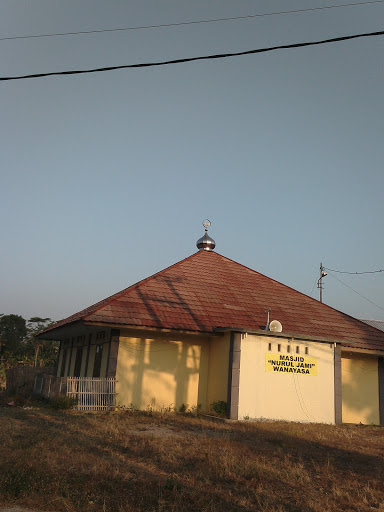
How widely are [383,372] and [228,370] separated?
330 inches

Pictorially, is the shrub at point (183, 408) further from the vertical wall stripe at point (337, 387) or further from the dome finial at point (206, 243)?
the dome finial at point (206, 243)

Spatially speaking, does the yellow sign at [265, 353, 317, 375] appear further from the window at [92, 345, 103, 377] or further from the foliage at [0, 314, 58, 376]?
the foliage at [0, 314, 58, 376]

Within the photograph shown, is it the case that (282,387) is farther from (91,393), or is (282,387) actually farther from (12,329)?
(12,329)

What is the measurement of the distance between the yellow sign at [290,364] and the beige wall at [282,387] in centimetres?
12

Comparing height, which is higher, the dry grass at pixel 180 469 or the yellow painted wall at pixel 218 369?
the yellow painted wall at pixel 218 369

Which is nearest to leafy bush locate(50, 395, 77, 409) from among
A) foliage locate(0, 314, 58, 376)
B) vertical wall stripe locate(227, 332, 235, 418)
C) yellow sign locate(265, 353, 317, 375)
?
vertical wall stripe locate(227, 332, 235, 418)

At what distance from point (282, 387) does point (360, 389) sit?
5654 millimetres

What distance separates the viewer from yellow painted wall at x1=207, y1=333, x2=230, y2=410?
56.4 ft

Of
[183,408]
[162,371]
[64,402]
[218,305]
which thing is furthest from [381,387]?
[64,402]

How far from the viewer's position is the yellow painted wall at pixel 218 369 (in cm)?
1719

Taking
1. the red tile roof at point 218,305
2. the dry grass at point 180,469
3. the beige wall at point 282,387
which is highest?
the red tile roof at point 218,305

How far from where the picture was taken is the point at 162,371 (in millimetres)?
18281

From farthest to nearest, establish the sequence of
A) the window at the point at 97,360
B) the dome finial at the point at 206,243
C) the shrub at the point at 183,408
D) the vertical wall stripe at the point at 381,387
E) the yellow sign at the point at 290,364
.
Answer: the dome finial at the point at 206,243, the vertical wall stripe at the point at 381,387, the window at the point at 97,360, the shrub at the point at 183,408, the yellow sign at the point at 290,364

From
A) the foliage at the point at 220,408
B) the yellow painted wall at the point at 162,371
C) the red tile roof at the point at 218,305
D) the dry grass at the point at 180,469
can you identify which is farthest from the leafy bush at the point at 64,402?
the foliage at the point at 220,408
